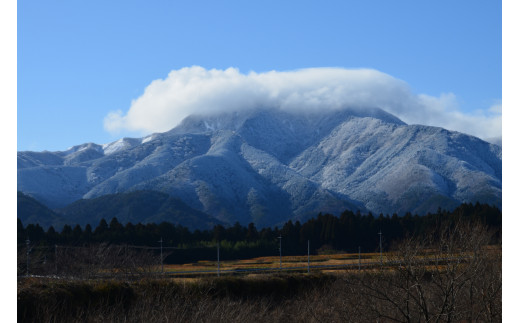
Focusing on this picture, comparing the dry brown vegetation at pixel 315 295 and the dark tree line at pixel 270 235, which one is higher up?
the dry brown vegetation at pixel 315 295

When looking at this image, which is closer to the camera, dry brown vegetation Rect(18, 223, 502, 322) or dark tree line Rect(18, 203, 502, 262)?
dry brown vegetation Rect(18, 223, 502, 322)

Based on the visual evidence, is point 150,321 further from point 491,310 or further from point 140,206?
point 140,206

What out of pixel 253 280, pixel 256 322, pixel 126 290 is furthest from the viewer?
pixel 253 280

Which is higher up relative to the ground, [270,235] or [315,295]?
[315,295]

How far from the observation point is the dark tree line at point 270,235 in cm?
8731

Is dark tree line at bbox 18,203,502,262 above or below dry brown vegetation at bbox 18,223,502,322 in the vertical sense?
below

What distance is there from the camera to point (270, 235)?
322 ft

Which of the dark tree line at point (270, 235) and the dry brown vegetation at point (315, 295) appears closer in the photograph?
the dry brown vegetation at point (315, 295)

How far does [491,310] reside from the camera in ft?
75.1

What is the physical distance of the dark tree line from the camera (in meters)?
87.3

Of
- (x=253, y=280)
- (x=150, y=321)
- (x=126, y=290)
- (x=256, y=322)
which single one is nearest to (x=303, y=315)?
(x=256, y=322)

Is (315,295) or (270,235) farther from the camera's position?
(270,235)

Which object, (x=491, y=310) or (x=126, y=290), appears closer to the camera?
(x=491, y=310)
